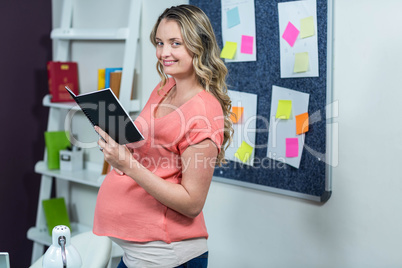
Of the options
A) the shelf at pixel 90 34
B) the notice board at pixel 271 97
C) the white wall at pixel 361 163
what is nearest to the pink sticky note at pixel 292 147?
the notice board at pixel 271 97

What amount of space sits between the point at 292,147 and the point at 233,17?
594 millimetres

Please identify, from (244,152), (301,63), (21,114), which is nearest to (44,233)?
(21,114)

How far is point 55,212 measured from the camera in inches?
102


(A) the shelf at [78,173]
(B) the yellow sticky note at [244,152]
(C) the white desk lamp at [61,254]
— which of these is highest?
(B) the yellow sticky note at [244,152]

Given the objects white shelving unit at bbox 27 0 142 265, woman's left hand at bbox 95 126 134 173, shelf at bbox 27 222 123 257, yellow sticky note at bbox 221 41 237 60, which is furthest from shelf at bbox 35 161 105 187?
woman's left hand at bbox 95 126 134 173

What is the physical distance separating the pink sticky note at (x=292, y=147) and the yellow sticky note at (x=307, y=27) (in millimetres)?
396

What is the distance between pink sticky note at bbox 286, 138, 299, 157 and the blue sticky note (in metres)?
0.53

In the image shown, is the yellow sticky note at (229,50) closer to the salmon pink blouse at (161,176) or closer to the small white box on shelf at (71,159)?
the salmon pink blouse at (161,176)

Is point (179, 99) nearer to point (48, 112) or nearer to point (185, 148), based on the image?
point (185, 148)

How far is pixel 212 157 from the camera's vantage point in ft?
4.02

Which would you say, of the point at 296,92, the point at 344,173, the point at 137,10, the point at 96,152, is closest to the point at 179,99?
the point at 296,92

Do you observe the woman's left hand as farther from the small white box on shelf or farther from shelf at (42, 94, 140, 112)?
the small white box on shelf

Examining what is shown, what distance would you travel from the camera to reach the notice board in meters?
1.70

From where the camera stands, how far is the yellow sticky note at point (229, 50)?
6.43 feet
